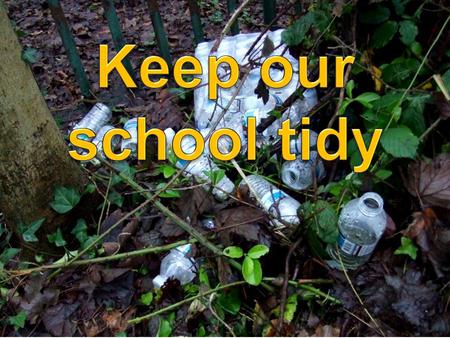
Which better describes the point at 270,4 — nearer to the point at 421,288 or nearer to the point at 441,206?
the point at 441,206

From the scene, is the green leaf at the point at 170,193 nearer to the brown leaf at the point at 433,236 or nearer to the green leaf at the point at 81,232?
the green leaf at the point at 81,232

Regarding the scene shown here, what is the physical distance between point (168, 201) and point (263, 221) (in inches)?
15.4

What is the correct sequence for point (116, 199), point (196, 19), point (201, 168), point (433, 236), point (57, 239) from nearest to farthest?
point (433, 236), point (57, 239), point (116, 199), point (201, 168), point (196, 19)

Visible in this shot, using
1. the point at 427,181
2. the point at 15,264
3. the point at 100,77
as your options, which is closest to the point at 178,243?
the point at 15,264

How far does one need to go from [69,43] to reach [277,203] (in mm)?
1236

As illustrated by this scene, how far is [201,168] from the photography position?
5.17ft

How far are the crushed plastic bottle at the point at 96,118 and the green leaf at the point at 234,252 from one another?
3.26 ft

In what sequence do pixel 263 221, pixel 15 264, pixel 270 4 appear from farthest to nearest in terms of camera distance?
pixel 270 4 < pixel 15 264 < pixel 263 221

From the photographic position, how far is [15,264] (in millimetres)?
1423

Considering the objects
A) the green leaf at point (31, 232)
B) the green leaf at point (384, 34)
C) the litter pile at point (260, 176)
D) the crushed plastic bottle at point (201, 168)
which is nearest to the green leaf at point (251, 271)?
the litter pile at point (260, 176)

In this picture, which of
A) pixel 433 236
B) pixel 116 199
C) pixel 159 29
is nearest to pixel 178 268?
pixel 116 199

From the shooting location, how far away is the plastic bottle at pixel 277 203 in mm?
1337

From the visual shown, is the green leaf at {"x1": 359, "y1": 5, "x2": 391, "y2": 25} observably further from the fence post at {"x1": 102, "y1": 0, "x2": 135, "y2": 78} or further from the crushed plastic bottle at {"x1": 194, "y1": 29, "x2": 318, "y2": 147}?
the fence post at {"x1": 102, "y1": 0, "x2": 135, "y2": 78}

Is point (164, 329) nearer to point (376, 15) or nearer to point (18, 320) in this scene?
point (18, 320)
